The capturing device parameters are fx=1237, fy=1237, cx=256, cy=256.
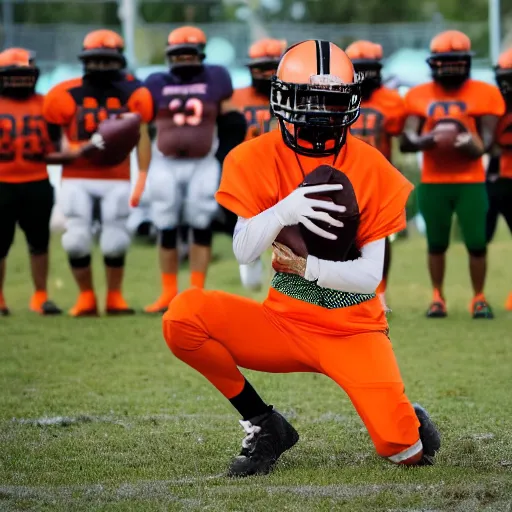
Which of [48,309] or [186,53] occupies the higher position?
[186,53]

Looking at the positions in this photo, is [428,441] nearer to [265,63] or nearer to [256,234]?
[256,234]

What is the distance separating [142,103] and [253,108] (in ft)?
2.61

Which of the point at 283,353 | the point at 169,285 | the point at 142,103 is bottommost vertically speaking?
the point at 169,285

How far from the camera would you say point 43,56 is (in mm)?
16562

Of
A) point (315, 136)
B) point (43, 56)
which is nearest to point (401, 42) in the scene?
point (43, 56)

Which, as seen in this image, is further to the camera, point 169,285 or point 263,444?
point 169,285

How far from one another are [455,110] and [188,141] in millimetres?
1903

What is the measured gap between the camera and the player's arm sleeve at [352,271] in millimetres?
4090

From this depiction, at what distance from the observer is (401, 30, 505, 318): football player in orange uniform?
28.1ft

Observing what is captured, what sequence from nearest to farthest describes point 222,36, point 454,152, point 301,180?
point 301,180
point 454,152
point 222,36

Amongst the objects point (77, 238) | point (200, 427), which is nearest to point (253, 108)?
point (77, 238)

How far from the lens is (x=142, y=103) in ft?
28.7

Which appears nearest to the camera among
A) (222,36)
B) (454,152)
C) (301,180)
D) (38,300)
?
(301,180)

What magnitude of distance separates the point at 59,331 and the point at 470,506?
4.81m
